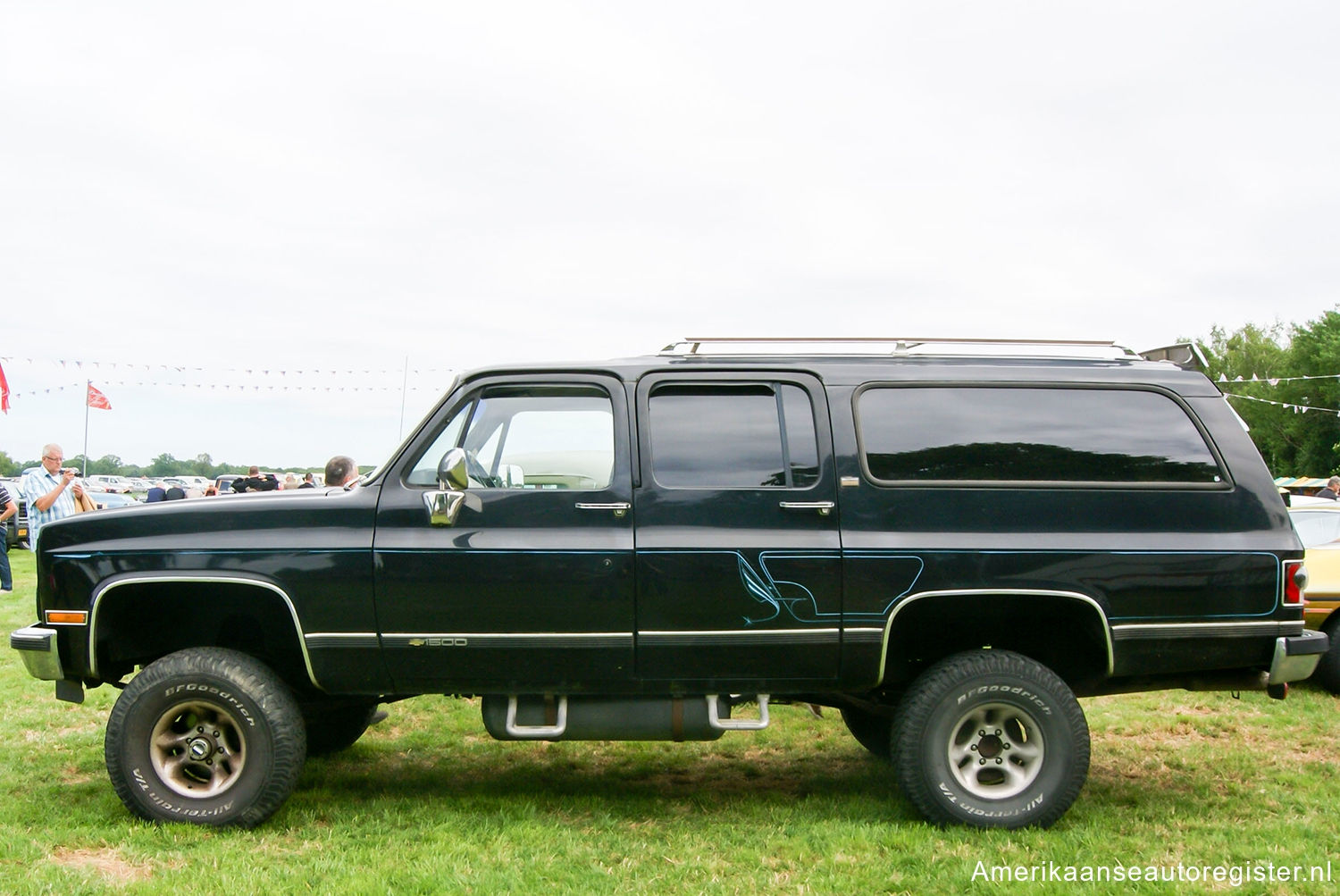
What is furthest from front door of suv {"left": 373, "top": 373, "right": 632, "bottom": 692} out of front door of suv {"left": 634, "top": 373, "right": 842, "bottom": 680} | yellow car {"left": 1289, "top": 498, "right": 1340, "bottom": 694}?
yellow car {"left": 1289, "top": 498, "right": 1340, "bottom": 694}

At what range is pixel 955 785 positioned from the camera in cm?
435

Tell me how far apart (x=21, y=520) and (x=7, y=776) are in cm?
1576

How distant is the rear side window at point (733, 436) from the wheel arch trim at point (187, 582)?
1.71 meters

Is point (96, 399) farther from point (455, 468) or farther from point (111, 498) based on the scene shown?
point (455, 468)

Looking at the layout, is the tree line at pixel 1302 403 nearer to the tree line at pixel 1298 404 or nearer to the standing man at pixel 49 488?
the tree line at pixel 1298 404

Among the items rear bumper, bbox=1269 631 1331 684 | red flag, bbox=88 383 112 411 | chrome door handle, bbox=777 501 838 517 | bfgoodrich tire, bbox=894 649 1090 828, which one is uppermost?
red flag, bbox=88 383 112 411

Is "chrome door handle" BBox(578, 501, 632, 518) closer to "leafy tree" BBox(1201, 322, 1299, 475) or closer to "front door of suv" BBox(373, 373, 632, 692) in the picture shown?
"front door of suv" BBox(373, 373, 632, 692)

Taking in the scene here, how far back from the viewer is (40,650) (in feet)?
14.3

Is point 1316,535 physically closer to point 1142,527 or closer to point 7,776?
point 1142,527

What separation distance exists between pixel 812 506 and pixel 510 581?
4.47 ft

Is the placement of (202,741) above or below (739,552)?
below

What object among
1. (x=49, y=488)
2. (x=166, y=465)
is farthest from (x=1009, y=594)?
(x=166, y=465)

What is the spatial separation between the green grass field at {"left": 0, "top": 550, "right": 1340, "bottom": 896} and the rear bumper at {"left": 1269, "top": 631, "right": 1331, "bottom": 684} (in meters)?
0.70

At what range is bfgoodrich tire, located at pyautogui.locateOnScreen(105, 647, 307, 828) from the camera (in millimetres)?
4328
